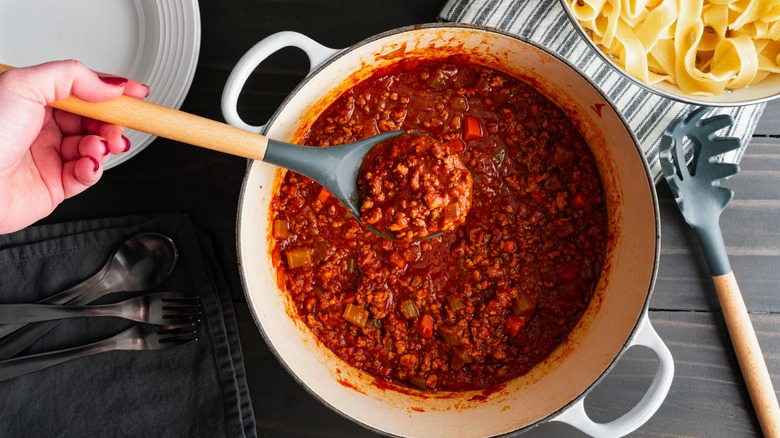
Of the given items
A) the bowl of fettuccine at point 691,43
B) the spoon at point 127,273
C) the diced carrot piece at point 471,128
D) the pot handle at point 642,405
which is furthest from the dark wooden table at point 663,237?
the diced carrot piece at point 471,128

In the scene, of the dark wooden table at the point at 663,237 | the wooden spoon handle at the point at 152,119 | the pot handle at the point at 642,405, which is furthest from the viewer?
the dark wooden table at the point at 663,237

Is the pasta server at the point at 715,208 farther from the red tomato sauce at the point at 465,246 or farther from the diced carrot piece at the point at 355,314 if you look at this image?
the diced carrot piece at the point at 355,314

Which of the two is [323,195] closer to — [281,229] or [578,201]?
[281,229]

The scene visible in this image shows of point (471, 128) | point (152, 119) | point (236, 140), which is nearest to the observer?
point (152, 119)

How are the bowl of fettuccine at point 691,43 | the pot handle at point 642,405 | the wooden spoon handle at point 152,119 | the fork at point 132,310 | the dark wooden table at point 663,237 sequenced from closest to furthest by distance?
the wooden spoon handle at point 152,119 < the pot handle at point 642,405 < the bowl of fettuccine at point 691,43 < the fork at point 132,310 < the dark wooden table at point 663,237

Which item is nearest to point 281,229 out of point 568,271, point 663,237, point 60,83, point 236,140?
point 236,140

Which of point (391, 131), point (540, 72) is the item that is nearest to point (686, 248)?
point (540, 72)
